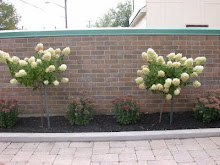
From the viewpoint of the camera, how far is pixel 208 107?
4383mm

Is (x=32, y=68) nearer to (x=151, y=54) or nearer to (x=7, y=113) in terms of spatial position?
(x=7, y=113)

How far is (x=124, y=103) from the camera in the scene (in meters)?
4.51

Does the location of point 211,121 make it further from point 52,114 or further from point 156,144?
point 52,114

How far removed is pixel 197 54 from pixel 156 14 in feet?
15.2

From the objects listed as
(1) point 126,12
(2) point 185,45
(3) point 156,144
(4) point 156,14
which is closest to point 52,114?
(3) point 156,144

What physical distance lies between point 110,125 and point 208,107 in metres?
1.86

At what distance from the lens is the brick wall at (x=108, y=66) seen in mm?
5055

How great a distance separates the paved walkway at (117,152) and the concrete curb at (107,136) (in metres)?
0.08

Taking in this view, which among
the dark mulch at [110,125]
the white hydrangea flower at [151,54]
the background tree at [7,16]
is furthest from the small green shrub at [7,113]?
the background tree at [7,16]

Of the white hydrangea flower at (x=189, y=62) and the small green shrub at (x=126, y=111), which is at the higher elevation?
the white hydrangea flower at (x=189, y=62)

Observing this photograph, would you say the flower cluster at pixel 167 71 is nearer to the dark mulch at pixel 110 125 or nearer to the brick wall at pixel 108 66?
the dark mulch at pixel 110 125

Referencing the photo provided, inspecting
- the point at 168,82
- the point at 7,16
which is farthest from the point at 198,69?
the point at 7,16

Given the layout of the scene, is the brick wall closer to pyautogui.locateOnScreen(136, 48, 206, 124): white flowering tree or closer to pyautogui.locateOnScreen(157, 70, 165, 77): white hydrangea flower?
pyautogui.locateOnScreen(136, 48, 206, 124): white flowering tree

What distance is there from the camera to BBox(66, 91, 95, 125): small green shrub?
4.43m
